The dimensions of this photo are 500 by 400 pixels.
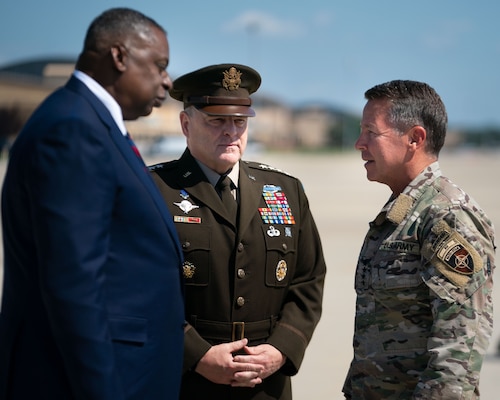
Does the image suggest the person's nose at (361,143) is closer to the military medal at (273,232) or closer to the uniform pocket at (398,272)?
the uniform pocket at (398,272)

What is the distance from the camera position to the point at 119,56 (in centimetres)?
185

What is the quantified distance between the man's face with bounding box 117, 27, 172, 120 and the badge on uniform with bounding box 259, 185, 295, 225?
1.07m

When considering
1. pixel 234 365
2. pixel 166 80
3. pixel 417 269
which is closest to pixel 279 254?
pixel 234 365

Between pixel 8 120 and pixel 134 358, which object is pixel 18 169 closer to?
pixel 134 358

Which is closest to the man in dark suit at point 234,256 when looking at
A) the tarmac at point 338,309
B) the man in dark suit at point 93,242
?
the man in dark suit at point 93,242

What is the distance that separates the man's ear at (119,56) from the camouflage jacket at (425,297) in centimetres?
101

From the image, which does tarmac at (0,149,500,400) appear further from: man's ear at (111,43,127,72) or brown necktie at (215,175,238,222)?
man's ear at (111,43,127,72)

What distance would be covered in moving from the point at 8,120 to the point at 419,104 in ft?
26.0

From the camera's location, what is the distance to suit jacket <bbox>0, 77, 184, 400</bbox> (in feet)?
5.57

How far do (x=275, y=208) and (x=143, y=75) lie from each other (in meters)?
1.21

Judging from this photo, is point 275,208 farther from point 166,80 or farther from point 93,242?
point 93,242

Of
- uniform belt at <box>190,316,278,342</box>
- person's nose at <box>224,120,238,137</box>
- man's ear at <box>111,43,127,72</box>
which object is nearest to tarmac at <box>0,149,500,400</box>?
uniform belt at <box>190,316,278,342</box>

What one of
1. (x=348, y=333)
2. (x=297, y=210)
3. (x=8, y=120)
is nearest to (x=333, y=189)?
(x=8, y=120)

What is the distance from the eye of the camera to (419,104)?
2.34 m
